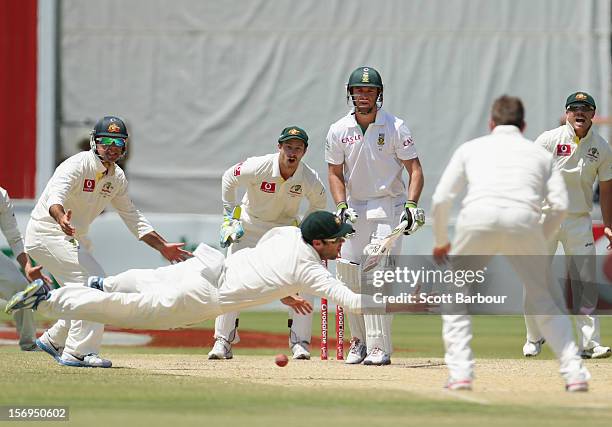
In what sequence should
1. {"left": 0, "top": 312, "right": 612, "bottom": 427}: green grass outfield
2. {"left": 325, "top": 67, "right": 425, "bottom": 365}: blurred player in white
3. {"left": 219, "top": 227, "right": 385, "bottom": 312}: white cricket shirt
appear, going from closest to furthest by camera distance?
{"left": 0, "top": 312, "right": 612, "bottom": 427}: green grass outfield → {"left": 219, "top": 227, "right": 385, "bottom": 312}: white cricket shirt → {"left": 325, "top": 67, "right": 425, "bottom": 365}: blurred player in white

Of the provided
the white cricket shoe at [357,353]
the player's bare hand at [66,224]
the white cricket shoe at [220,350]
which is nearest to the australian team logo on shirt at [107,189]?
the player's bare hand at [66,224]

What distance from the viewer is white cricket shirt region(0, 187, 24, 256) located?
10148 mm

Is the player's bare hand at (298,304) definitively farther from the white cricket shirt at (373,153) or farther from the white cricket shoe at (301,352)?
the white cricket shoe at (301,352)

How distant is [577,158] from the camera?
10.7 metres

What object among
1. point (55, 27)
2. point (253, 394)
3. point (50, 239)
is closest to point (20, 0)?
point (55, 27)

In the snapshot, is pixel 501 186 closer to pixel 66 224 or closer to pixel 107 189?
pixel 66 224

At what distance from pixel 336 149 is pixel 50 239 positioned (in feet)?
7.47

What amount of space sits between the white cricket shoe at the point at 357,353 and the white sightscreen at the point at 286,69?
8164 millimetres

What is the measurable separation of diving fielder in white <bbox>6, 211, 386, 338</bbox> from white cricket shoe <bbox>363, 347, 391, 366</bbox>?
50.8 inches

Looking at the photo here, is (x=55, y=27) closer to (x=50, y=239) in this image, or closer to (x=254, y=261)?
(x=50, y=239)

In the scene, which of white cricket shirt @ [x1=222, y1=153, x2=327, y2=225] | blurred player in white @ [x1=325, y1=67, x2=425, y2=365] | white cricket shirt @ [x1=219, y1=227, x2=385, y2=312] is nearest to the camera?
white cricket shirt @ [x1=219, y1=227, x2=385, y2=312]

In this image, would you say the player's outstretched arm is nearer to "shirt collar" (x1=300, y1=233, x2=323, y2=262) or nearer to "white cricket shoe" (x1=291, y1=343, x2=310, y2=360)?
"white cricket shoe" (x1=291, y1=343, x2=310, y2=360)

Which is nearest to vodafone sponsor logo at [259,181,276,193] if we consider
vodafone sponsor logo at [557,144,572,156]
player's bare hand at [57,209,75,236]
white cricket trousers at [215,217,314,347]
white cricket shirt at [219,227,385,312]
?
white cricket trousers at [215,217,314,347]

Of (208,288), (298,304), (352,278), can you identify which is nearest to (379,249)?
(352,278)
